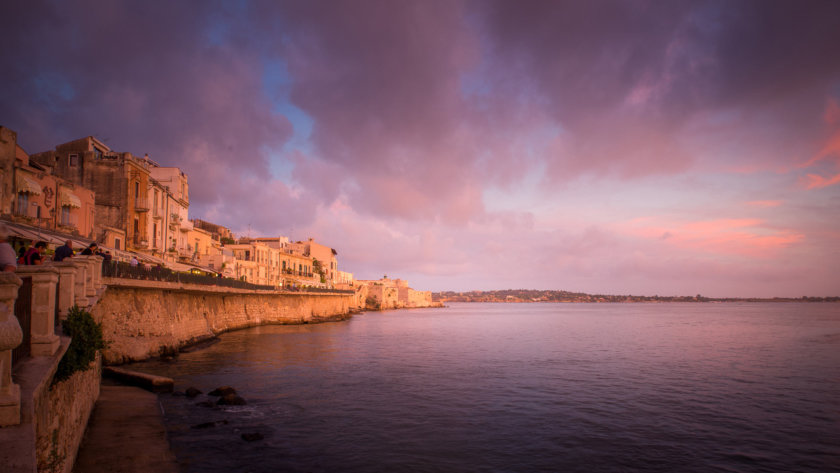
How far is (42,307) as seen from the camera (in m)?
7.76

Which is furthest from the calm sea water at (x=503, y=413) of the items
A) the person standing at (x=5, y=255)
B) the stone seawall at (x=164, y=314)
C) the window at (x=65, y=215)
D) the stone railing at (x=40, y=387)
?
the window at (x=65, y=215)

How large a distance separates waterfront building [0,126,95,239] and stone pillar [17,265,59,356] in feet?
67.2

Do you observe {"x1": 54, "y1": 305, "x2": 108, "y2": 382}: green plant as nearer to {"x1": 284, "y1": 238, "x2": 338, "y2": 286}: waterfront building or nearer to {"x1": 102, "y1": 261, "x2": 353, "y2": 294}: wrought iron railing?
{"x1": 102, "y1": 261, "x2": 353, "y2": 294}: wrought iron railing

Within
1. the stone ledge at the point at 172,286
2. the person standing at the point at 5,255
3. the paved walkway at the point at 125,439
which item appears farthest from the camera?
the stone ledge at the point at 172,286

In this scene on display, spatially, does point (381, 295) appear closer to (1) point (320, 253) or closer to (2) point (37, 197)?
(1) point (320, 253)

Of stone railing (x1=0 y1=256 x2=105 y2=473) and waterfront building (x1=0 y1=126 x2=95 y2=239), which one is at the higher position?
waterfront building (x1=0 y1=126 x2=95 y2=239)

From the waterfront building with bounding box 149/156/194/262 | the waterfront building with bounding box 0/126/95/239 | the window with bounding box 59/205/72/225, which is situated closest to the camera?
the waterfront building with bounding box 0/126/95/239

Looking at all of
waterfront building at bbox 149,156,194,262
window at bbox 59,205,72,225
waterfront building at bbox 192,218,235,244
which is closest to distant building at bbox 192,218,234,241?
waterfront building at bbox 192,218,235,244

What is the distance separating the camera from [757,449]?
50.8 ft

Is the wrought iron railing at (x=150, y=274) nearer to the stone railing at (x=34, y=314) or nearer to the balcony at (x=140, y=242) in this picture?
the balcony at (x=140, y=242)

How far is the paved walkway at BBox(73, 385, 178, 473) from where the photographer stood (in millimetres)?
11271

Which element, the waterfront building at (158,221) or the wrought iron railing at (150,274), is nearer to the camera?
the wrought iron railing at (150,274)

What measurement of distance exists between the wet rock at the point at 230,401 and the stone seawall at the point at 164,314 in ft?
22.0

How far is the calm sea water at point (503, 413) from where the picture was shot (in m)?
14.1
